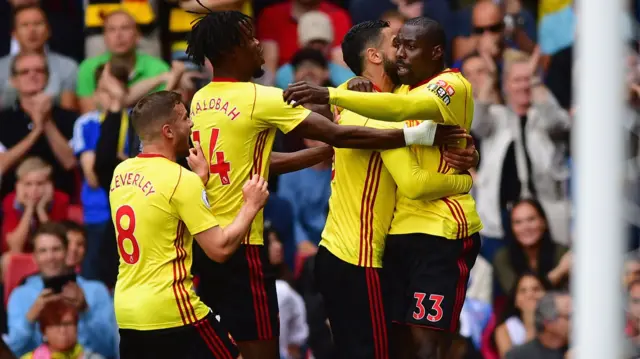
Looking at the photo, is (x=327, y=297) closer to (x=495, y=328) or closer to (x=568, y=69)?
(x=495, y=328)

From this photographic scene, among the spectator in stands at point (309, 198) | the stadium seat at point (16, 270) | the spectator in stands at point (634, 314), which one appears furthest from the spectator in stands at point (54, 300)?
the spectator in stands at point (634, 314)

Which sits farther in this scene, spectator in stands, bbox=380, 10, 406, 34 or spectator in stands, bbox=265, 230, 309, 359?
spectator in stands, bbox=380, 10, 406, 34

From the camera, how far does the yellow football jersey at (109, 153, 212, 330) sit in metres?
7.39

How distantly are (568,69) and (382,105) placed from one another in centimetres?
514

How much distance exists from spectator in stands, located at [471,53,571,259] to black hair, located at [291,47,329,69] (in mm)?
1290

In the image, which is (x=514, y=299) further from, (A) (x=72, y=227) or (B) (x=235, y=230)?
(B) (x=235, y=230)

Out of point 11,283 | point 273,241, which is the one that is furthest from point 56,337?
point 273,241

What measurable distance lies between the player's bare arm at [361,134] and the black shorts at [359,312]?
2.26 feet

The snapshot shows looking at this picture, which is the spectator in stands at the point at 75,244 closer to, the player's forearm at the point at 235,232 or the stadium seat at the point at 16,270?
the stadium seat at the point at 16,270

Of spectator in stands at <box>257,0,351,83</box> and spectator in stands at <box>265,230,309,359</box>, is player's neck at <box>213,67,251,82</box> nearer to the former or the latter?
spectator in stands at <box>265,230,309,359</box>

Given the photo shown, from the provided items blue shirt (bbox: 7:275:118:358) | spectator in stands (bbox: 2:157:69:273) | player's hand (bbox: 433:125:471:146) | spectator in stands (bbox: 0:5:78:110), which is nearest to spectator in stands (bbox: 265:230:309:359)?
blue shirt (bbox: 7:275:118:358)

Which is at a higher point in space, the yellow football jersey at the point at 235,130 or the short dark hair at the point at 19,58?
the short dark hair at the point at 19,58

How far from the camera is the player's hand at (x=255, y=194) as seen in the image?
7465 mm

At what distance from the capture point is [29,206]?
1196 cm
